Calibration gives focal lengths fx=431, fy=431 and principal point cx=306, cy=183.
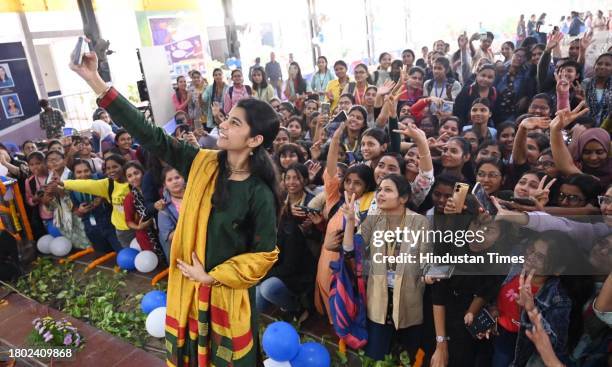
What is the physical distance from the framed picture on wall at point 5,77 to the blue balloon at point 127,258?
6421 mm

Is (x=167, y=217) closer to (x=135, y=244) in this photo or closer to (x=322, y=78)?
(x=135, y=244)

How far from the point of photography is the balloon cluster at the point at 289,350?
7.59 ft

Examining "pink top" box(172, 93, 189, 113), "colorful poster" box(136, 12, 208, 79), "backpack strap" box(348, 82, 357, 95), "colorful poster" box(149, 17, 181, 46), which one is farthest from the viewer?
"colorful poster" box(149, 17, 181, 46)

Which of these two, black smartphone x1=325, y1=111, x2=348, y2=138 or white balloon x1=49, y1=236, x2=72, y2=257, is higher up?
black smartphone x1=325, y1=111, x2=348, y2=138

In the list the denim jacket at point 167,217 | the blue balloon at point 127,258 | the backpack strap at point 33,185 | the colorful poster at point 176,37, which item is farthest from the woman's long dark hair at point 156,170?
the colorful poster at point 176,37

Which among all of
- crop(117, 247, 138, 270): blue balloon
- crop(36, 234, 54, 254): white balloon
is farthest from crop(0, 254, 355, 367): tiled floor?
crop(36, 234, 54, 254): white balloon

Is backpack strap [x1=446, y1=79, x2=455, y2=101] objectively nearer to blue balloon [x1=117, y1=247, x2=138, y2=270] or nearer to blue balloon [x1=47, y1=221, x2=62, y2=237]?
blue balloon [x1=117, y1=247, x2=138, y2=270]

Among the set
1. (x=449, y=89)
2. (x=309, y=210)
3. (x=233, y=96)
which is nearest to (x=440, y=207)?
(x=309, y=210)

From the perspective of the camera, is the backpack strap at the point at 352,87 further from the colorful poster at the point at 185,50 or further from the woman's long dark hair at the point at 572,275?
the colorful poster at the point at 185,50

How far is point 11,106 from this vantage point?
8.45m

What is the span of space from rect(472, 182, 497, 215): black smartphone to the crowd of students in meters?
0.02

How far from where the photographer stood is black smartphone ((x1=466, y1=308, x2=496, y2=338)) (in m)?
2.10

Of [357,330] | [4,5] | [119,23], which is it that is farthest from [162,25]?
[357,330]

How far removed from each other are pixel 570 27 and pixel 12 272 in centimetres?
1093
